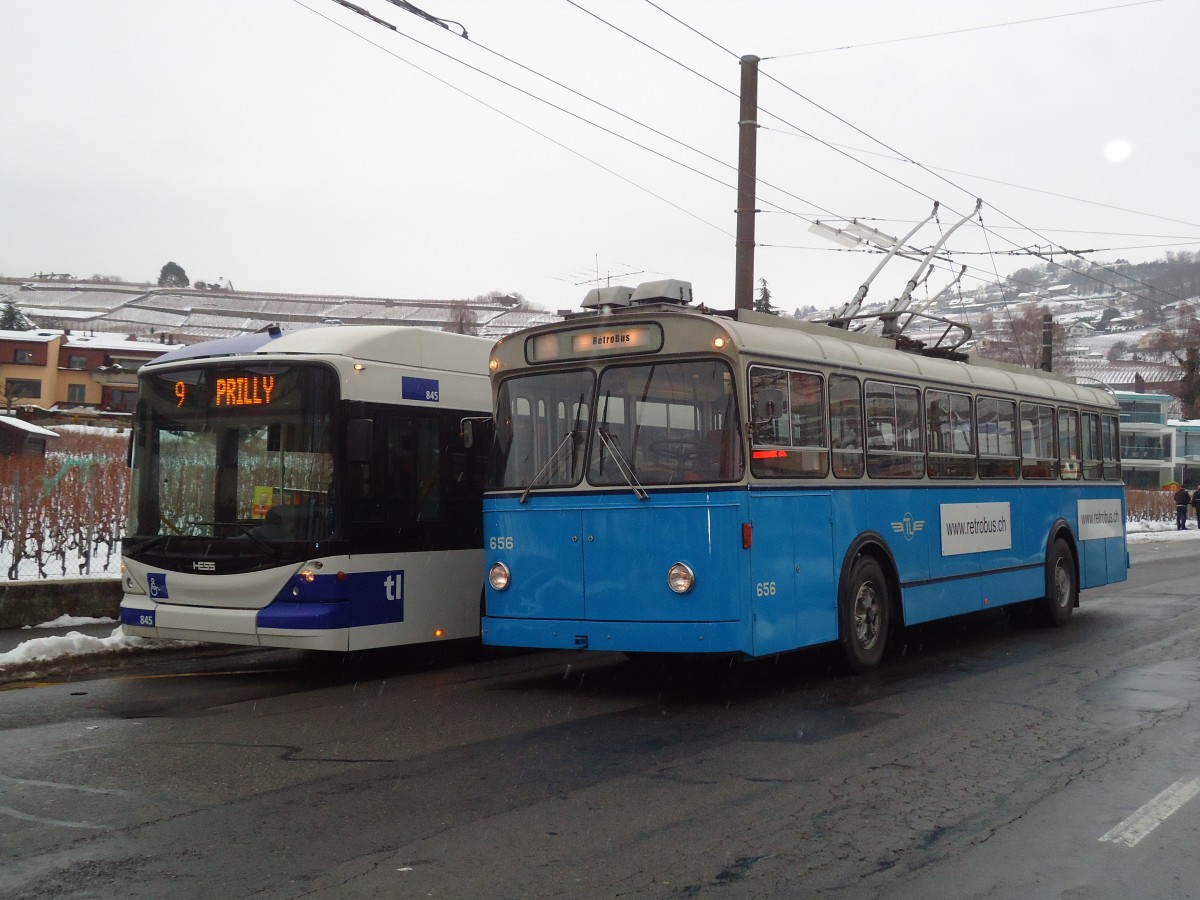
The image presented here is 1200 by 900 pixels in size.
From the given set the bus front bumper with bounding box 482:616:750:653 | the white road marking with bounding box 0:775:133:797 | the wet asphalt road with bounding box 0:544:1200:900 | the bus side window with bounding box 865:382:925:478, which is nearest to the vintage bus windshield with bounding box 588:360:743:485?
the bus front bumper with bounding box 482:616:750:653

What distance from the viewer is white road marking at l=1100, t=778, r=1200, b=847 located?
18.7ft

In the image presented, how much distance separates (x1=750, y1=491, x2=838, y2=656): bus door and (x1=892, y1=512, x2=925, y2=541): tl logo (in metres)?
1.26

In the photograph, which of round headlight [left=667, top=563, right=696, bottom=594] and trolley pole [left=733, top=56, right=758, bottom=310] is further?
trolley pole [left=733, top=56, right=758, bottom=310]

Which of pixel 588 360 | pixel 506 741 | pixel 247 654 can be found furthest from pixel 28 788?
pixel 247 654

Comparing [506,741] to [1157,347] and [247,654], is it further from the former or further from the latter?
[1157,347]

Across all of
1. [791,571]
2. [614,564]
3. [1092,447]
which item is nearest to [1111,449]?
[1092,447]

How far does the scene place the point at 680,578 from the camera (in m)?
9.13

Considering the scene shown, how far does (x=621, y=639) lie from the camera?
937 centimetres

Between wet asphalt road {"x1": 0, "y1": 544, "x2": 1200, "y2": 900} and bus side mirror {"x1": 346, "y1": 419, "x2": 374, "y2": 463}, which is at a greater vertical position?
bus side mirror {"x1": 346, "y1": 419, "x2": 374, "y2": 463}

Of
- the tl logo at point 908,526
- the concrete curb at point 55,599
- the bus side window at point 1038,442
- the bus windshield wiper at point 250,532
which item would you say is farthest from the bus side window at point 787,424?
the concrete curb at point 55,599

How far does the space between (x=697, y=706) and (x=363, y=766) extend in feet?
9.65

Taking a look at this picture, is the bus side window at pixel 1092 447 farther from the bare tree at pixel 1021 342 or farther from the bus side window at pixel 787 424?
the bare tree at pixel 1021 342

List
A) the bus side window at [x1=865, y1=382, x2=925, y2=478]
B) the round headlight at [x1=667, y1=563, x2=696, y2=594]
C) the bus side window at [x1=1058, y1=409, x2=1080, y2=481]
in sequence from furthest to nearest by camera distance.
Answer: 1. the bus side window at [x1=1058, y1=409, x2=1080, y2=481]
2. the bus side window at [x1=865, y1=382, x2=925, y2=478]
3. the round headlight at [x1=667, y1=563, x2=696, y2=594]

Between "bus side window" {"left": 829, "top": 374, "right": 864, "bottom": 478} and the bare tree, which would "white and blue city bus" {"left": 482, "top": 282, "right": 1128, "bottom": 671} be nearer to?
"bus side window" {"left": 829, "top": 374, "right": 864, "bottom": 478}
